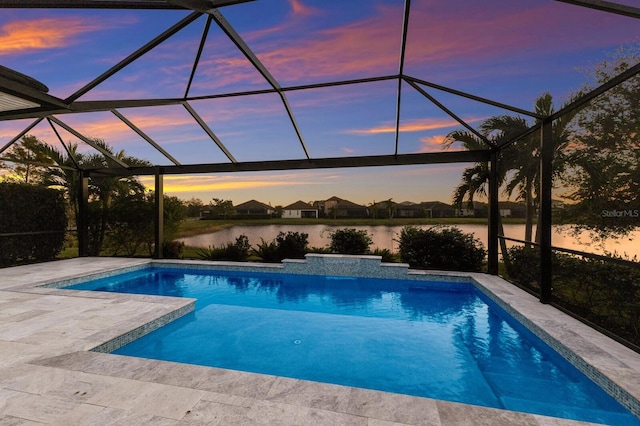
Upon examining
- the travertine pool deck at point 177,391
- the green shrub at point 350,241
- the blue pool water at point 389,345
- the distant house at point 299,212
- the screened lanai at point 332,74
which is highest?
the screened lanai at point 332,74

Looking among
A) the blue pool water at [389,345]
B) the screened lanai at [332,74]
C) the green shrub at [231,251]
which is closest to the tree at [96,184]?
the screened lanai at [332,74]

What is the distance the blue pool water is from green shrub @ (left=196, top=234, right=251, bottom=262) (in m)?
3.19

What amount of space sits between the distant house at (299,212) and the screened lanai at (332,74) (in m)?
5.11

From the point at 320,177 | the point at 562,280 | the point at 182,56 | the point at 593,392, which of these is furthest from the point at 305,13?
the point at 320,177

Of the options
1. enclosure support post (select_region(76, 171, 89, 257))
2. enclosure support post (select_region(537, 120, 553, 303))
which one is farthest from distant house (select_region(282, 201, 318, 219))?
enclosure support post (select_region(537, 120, 553, 303))

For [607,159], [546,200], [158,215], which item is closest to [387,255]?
[546,200]

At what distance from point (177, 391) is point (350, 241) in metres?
8.20

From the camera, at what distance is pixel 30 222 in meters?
10.5

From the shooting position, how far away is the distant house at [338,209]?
14.7 metres

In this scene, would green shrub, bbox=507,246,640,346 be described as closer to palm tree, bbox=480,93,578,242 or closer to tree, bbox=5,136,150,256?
palm tree, bbox=480,93,578,242

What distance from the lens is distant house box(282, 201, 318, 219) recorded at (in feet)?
47.3

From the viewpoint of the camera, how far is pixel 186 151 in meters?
10.2

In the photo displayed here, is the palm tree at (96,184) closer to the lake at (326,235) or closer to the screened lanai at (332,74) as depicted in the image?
the screened lanai at (332,74)

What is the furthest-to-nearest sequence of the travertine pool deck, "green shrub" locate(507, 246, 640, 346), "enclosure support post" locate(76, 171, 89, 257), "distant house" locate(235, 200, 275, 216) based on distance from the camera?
"distant house" locate(235, 200, 275, 216), "enclosure support post" locate(76, 171, 89, 257), "green shrub" locate(507, 246, 640, 346), the travertine pool deck
